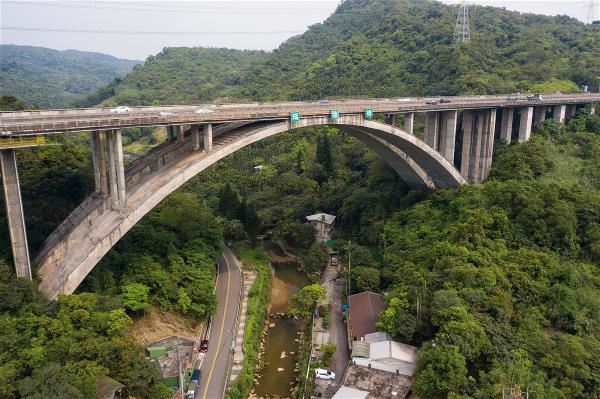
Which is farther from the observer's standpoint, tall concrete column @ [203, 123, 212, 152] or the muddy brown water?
tall concrete column @ [203, 123, 212, 152]

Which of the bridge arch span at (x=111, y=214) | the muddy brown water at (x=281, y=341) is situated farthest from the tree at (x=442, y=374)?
the bridge arch span at (x=111, y=214)

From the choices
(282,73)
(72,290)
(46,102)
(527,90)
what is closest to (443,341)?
(72,290)


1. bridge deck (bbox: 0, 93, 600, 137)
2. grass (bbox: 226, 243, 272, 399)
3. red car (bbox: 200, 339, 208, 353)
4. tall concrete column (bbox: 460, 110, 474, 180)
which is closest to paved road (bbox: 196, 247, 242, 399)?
red car (bbox: 200, 339, 208, 353)

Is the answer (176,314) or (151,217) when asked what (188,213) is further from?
(176,314)

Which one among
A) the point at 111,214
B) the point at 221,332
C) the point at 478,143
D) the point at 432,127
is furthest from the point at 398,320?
the point at 478,143

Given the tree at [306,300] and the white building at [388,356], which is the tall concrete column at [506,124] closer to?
the tree at [306,300]

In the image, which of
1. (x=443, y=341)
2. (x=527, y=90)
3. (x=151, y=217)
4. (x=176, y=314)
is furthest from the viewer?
(x=527, y=90)

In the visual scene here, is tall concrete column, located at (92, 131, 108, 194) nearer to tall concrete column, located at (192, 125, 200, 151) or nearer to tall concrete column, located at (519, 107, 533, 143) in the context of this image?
tall concrete column, located at (192, 125, 200, 151)
